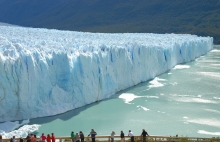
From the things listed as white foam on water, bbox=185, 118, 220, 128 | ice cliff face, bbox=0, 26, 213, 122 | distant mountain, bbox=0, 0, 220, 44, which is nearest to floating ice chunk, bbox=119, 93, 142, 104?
ice cliff face, bbox=0, 26, 213, 122

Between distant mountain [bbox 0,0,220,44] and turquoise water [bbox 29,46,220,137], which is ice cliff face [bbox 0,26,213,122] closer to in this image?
turquoise water [bbox 29,46,220,137]

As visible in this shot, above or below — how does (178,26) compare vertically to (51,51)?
above

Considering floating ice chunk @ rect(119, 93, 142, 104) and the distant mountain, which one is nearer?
floating ice chunk @ rect(119, 93, 142, 104)

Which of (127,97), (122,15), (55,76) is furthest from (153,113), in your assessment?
(122,15)

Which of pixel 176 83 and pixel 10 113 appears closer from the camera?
pixel 10 113

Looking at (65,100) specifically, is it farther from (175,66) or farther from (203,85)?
(175,66)

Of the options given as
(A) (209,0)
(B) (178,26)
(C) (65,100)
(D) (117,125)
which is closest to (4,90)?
(C) (65,100)
